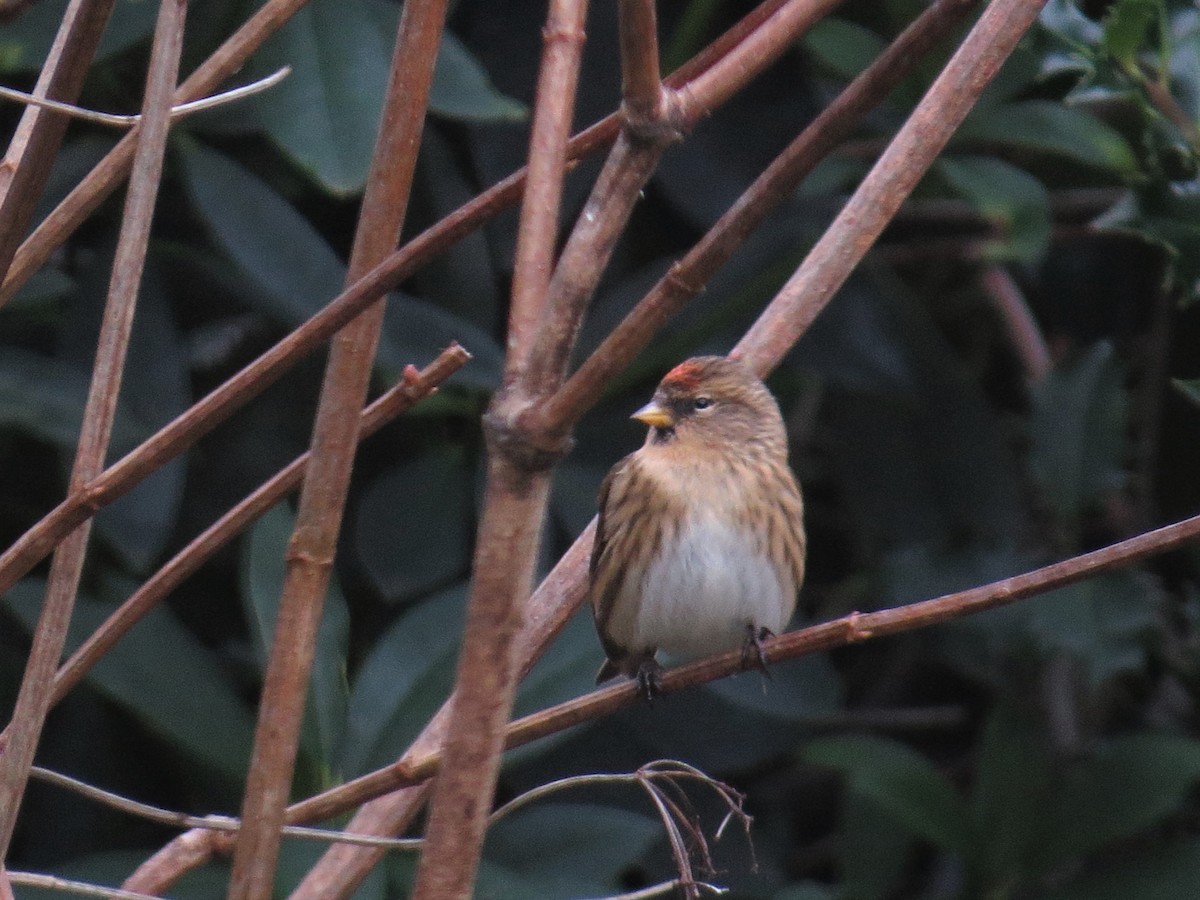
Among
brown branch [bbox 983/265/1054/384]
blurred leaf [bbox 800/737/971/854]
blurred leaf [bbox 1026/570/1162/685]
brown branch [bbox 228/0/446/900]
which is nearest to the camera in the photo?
brown branch [bbox 228/0/446/900]

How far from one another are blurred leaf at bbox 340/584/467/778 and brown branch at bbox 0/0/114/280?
1.40m

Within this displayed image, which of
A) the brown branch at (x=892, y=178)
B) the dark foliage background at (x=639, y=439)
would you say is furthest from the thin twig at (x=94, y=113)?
the dark foliage background at (x=639, y=439)

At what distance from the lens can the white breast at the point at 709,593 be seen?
7.73ft

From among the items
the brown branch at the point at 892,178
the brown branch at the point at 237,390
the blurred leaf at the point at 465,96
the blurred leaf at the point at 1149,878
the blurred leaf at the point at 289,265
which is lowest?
the brown branch at the point at 237,390

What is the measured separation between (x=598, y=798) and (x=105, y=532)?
1.02m

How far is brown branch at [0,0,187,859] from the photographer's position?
3.25ft

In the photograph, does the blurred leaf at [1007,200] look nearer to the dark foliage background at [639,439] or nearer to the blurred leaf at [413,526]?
the dark foliage background at [639,439]

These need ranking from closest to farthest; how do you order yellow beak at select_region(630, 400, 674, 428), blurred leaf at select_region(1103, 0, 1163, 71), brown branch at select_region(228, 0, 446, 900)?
→ brown branch at select_region(228, 0, 446, 900)
blurred leaf at select_region(1103, 0, 1163, 71)
yellow beak at select_region(630, 400, 674, 428)

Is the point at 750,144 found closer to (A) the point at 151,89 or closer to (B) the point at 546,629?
(B) the point at 546,629

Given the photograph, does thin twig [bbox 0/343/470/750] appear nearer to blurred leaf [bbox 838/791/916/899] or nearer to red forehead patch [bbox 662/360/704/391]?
red forehead patch [bbox 662/360/704/391]

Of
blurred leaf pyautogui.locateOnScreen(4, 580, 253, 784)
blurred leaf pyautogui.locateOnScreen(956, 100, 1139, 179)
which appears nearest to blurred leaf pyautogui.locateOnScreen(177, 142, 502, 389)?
blurred leaf pyautogui.locateOnScreen(4, 580, 253, 784)

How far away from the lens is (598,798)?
9.60ft

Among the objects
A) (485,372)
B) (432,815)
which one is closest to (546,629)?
(432,815)

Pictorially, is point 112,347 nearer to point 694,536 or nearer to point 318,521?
point 318,521
